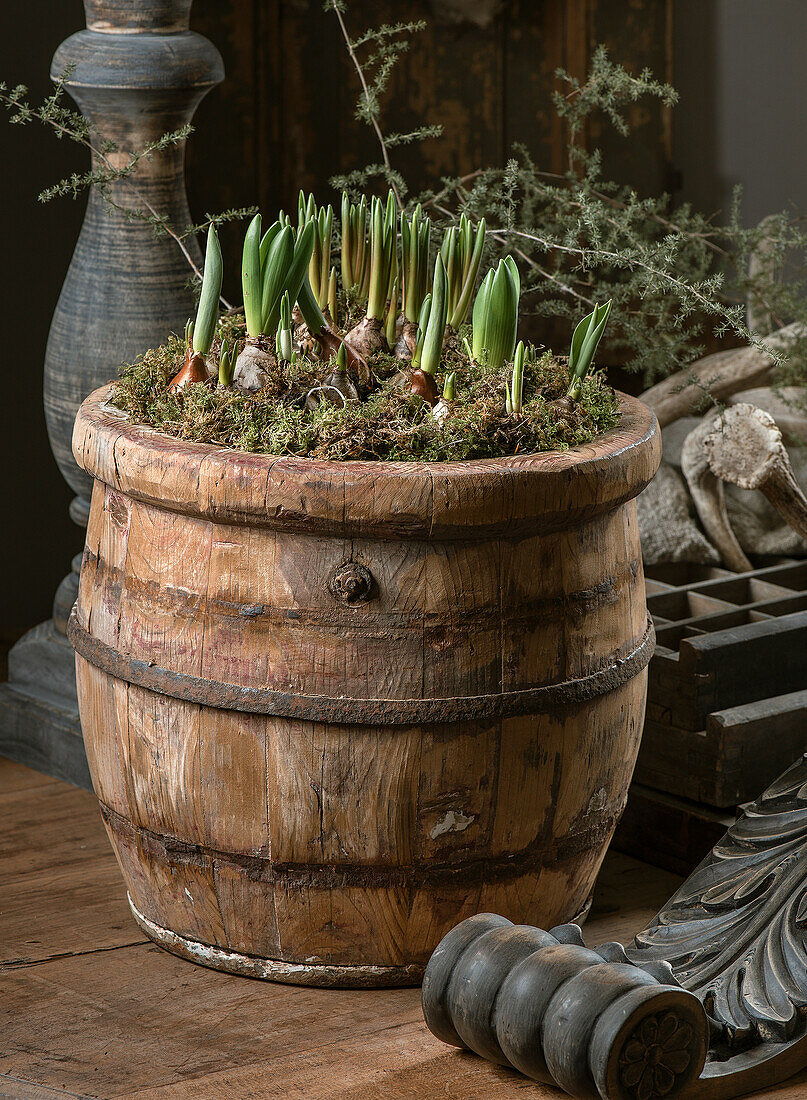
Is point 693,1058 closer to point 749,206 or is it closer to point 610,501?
point 610,501

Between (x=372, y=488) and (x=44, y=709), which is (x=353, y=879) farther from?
(x=44, y=709)

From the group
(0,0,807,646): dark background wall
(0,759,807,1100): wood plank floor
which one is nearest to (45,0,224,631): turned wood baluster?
(0,0,807,646): dark background wall

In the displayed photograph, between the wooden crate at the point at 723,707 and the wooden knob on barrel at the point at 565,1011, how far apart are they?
559 millimetres

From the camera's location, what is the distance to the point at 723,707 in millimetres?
2264

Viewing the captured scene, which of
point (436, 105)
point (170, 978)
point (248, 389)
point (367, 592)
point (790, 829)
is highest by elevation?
point (436, 105)

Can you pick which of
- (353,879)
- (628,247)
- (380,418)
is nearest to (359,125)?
(628,247)

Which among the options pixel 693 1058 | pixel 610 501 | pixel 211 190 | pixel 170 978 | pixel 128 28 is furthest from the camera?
pixel 211 190

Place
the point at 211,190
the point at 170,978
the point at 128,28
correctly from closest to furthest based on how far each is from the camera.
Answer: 1. the point at 170,978
2. the point at 128,28
3. the point at 211,190

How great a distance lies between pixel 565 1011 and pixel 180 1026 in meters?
0.53

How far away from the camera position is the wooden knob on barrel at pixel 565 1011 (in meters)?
1.55

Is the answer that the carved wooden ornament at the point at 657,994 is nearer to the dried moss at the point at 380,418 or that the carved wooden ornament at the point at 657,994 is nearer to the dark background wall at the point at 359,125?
the dried moss at the point at 380,418

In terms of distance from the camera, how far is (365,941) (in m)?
1.83

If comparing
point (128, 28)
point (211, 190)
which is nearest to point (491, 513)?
point (128, 28)

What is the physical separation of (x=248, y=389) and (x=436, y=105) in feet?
5.86
